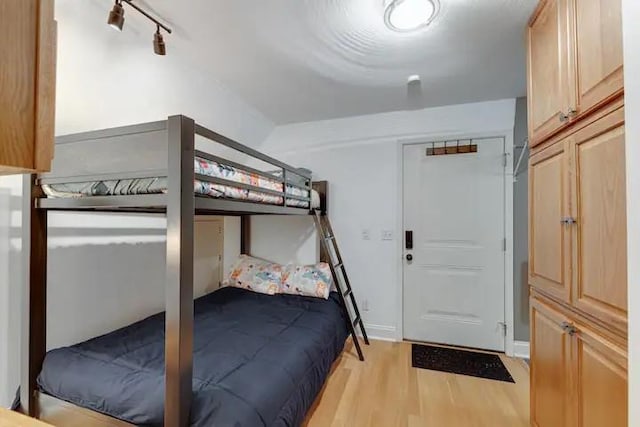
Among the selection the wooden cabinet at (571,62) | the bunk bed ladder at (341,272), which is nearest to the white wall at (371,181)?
the bunk bed ladder at (341,272)

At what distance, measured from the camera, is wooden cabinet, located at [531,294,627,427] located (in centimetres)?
95

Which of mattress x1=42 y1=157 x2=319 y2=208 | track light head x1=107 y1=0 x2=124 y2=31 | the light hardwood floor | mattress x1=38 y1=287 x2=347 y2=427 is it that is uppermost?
track light head x1=107 y1=0 x2=124 y2=31

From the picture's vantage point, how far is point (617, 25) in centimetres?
92

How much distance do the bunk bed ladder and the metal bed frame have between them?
1190 mm

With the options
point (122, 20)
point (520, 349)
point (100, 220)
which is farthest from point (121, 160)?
point (520, 349)

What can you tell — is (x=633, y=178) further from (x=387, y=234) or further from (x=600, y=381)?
(x=387, y=234)

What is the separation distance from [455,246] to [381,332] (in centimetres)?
114

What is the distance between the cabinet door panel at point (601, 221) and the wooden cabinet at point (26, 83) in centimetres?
141

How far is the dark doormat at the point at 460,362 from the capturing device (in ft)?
7.93

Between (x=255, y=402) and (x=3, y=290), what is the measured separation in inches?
57.7

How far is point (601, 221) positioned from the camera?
40.3 inches

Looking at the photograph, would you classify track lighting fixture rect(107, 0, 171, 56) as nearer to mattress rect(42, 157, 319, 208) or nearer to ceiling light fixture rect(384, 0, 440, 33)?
mattress rect(42, 157, 319, 208)

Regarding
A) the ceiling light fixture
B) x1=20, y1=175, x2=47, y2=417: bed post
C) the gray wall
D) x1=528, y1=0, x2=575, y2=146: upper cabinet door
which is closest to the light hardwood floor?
the gray wall

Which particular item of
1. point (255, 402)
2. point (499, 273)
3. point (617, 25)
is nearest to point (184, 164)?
point (255, 402)
